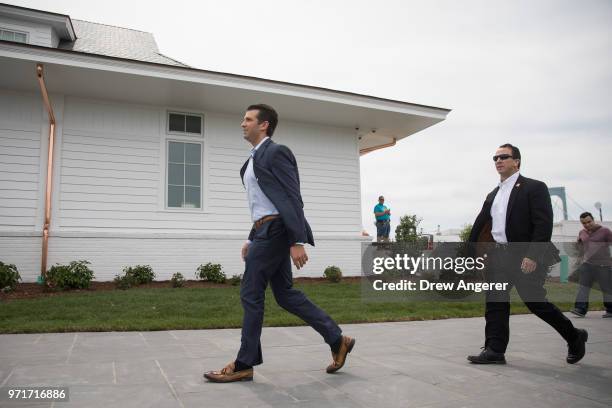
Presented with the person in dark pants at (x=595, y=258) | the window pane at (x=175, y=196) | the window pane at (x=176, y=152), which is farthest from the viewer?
the window pane at (x=176, y=152)

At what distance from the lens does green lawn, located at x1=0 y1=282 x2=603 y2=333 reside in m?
6.31

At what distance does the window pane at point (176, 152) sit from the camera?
12.8 m

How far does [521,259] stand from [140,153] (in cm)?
1023

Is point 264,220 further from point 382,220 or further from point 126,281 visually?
point 382,220

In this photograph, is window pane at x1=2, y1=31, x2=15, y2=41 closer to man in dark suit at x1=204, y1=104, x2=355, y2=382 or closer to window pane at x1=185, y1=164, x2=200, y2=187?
window pane at x1=185, y1=164, x2=200, y2=187

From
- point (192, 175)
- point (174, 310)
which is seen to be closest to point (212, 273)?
point (192, 175)

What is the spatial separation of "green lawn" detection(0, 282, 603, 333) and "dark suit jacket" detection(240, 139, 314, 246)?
333 cm

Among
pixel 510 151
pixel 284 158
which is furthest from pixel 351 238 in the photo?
pixel 284 158

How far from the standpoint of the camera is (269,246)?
369 cm

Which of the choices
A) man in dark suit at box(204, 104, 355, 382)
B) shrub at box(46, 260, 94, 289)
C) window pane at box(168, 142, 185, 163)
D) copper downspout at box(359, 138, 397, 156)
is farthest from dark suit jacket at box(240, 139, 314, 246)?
copper downspout at box(359, 138, 397, 156)

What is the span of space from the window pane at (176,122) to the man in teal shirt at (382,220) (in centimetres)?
666

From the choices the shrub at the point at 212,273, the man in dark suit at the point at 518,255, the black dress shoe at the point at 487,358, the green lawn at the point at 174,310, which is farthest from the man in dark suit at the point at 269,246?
the shrub at the point at 212,273

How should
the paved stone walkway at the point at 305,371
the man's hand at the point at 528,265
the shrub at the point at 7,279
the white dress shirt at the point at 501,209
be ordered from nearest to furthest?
the paved stone walkway at the point at 305,371 < the man's hand at the point at 528,265 < the white dress shirt at the point at 501,209 < the shrub at the point at 7,279

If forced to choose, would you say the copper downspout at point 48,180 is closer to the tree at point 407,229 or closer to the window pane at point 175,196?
the window pane at point 175,196
